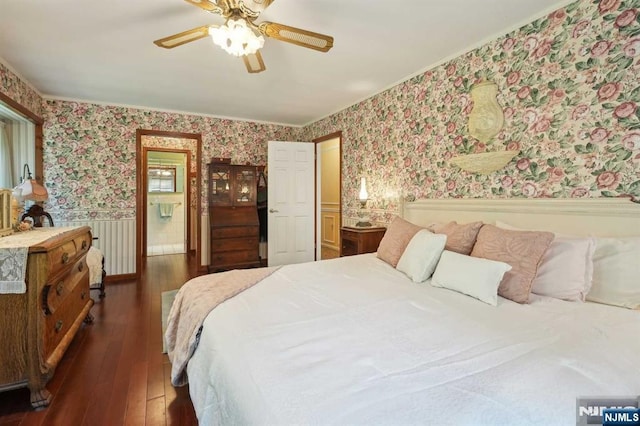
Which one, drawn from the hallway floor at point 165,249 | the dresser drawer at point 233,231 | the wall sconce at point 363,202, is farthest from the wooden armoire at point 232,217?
the hallway floor at point 165,249

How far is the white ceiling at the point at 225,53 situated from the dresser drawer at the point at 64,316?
1.94 meters

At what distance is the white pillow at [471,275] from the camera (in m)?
1.60

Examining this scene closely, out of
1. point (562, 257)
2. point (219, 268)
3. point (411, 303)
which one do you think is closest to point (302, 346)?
point (411, 303)

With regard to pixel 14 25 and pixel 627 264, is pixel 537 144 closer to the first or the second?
pixel 627 264

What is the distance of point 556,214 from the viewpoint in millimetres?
2023

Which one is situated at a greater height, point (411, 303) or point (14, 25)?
point (14, 25)

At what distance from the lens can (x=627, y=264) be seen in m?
1.58

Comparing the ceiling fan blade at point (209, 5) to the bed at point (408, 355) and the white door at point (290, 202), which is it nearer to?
the bed at point (408, 355)

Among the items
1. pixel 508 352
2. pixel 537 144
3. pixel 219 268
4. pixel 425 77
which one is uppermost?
pixel 425 77

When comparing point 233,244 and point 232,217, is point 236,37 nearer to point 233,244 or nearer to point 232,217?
point 232,217

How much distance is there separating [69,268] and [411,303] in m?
2.33

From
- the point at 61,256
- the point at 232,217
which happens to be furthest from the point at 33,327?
the point at 232,217

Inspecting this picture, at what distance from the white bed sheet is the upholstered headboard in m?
0.56

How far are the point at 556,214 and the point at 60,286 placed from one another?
10.8 ft
